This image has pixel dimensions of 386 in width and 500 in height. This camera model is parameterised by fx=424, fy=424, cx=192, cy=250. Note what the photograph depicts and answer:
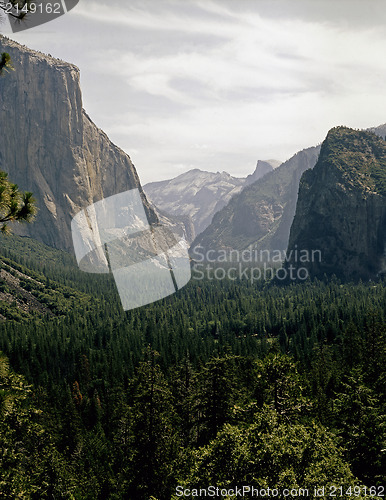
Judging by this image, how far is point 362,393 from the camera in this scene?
104 ft

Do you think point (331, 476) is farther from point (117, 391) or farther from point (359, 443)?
point (117, 391)

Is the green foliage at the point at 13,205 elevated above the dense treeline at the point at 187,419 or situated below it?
above

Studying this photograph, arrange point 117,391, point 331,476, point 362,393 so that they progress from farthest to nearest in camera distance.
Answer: point 117,391 → point 362,393 → point 331,476

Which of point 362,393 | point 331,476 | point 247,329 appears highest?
point 331,476

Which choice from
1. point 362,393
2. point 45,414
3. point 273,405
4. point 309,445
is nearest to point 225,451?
point 309,445

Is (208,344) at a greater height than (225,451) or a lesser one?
lesser

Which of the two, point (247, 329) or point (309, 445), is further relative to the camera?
point (247, 329)

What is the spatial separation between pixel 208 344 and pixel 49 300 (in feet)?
286

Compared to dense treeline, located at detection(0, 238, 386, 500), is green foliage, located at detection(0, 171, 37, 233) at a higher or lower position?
higher

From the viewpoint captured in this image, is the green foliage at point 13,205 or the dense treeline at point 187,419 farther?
the dense treeline at point 187,419

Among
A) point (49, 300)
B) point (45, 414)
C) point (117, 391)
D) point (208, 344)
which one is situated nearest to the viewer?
point (45, 414)

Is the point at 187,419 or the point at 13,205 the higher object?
the point at 13,205

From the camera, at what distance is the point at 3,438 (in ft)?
64.2

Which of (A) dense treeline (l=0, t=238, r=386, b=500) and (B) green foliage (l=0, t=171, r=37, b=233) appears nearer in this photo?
(B) green foliage (l=0, t=171, r=37, b=233)
